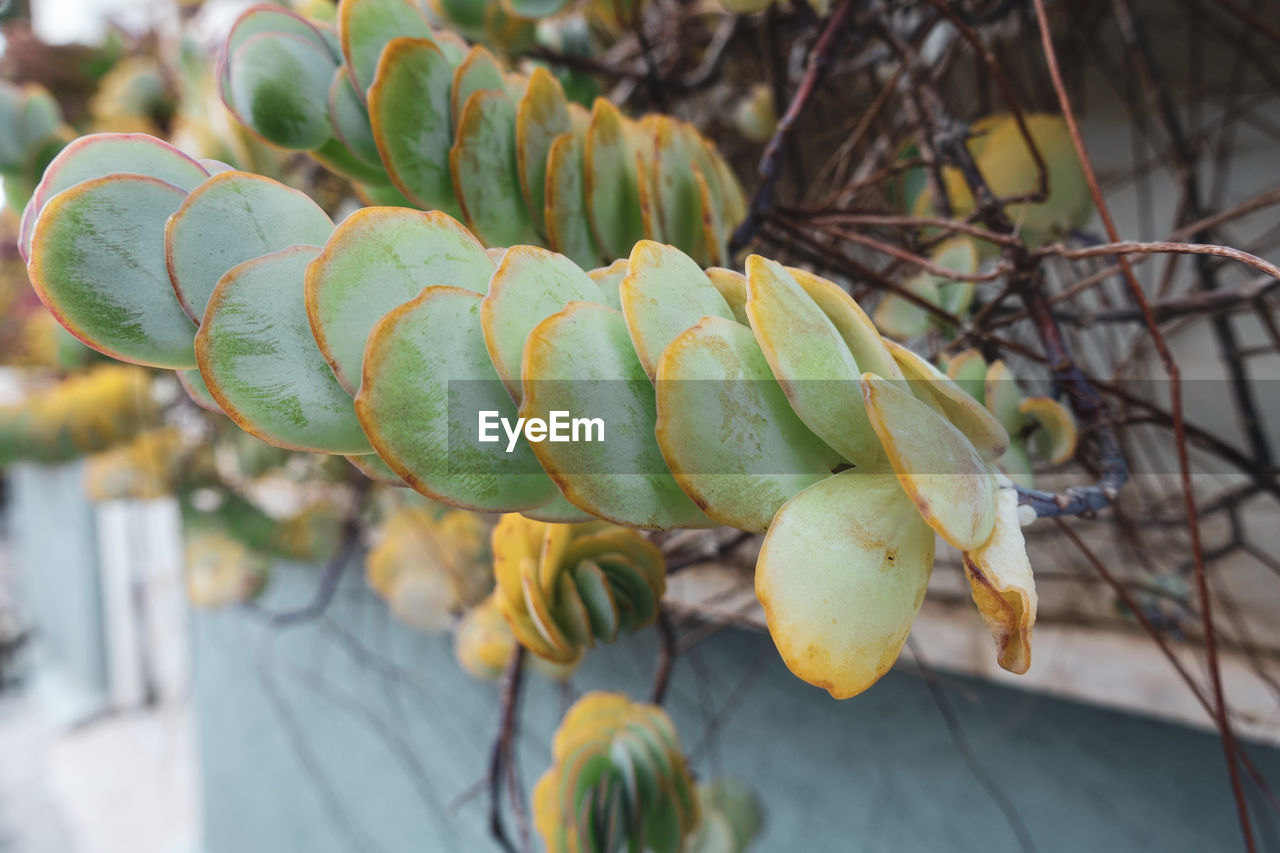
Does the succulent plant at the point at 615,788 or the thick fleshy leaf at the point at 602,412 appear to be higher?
the thick fleshy leaf at the point at 602,412

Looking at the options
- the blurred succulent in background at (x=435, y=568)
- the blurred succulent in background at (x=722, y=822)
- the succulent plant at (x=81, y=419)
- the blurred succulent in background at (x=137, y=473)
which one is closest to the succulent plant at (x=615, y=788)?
the blurred succulent in background at (x=722, y=822)

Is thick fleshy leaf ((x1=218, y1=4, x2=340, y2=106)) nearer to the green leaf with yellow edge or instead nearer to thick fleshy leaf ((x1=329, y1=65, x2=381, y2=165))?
thick fleshy leaf ((x1=329, y1=65, x2=381, y2=165))

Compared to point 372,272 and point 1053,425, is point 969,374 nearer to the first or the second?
point 1053,425

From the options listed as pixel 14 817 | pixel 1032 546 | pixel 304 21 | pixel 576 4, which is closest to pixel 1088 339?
pixel 1032 546

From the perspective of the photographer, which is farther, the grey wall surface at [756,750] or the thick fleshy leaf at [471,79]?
the grey wall surface at [756,750]

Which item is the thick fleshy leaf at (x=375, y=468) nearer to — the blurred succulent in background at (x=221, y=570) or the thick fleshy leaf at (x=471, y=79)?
the thick fleshy leaf at (x=471, y=79)

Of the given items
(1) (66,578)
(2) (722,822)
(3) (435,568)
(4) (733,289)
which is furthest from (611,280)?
(1) (66,578)

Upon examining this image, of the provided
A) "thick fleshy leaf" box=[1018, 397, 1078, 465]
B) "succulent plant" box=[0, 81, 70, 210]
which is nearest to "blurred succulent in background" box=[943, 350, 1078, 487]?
"thick fleshy leaf" box=[1018, 397, 1078, 465]
